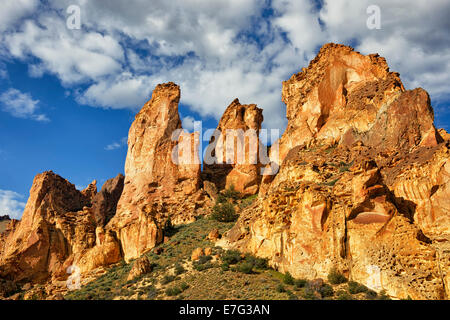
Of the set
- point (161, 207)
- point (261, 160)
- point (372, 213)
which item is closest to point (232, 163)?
point (261, 160)

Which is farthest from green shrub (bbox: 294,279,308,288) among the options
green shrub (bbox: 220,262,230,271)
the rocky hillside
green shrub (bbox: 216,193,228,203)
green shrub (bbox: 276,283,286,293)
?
→ green shrub (bbox: 216,193,228,203)

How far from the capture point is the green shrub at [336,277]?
24.1 meters

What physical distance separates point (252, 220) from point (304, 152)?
474 inches

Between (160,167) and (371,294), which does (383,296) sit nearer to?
(371,294)

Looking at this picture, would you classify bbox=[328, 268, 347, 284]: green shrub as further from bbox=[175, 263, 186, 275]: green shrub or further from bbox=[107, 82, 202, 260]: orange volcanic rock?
bbox=[107, 82, 202, 260]: orange volcanic rock

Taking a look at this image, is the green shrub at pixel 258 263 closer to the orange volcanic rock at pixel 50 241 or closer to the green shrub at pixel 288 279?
the green shrub at pixel 288 279

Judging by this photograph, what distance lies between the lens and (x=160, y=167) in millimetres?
55844

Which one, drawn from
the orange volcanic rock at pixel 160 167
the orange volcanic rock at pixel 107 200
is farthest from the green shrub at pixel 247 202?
the orange volcanic rock at pixel 107 200

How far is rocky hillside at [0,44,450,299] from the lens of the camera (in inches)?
957

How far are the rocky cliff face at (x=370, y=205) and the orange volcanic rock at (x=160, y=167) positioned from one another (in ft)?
52.3

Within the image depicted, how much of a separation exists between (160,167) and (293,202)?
2959cm

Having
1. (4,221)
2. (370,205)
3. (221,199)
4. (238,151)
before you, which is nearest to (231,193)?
(221,199)

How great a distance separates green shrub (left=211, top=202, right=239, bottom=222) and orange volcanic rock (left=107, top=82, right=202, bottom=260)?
11.7 ft
